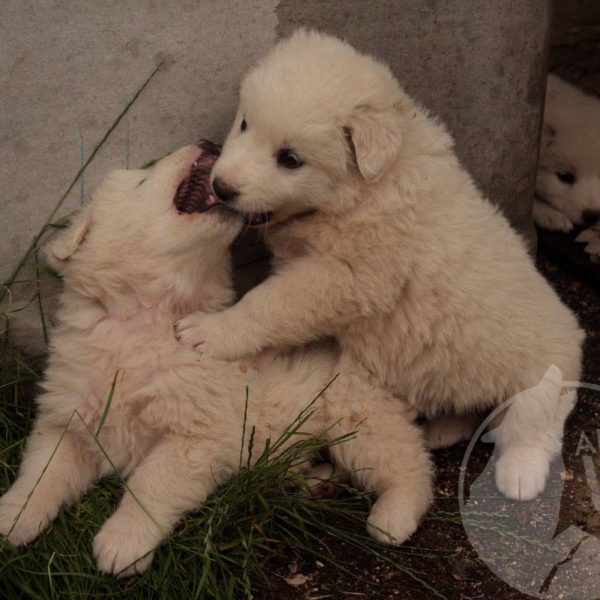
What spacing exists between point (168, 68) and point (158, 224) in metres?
0.70

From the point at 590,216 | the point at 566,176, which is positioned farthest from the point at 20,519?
the point at 566,176

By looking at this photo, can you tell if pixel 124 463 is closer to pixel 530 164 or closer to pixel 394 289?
pixel 394 289

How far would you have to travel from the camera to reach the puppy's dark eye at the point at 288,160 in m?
3.90

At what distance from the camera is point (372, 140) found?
12.7 feet

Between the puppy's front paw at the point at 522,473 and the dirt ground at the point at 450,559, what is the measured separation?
60 millimetres

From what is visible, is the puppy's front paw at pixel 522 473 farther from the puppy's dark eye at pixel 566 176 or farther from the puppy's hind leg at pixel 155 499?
the puppy's dark eye at pixel 566 176

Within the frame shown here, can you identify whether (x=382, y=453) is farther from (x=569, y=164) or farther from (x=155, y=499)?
(x=569, y=164)

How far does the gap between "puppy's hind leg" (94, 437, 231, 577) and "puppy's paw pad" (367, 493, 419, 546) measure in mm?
597

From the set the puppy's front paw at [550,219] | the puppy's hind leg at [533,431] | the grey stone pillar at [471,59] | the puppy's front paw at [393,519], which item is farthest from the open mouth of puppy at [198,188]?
the puppy's front paw at [550,219]

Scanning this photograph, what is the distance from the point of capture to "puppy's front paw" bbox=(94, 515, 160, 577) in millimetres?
3572

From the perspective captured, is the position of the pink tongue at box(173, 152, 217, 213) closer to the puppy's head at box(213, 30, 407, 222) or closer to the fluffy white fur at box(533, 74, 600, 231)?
the puppy's head at box(213, 30, 407, 222)

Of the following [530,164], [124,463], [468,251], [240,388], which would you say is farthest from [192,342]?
[530,164]

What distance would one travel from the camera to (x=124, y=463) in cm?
397

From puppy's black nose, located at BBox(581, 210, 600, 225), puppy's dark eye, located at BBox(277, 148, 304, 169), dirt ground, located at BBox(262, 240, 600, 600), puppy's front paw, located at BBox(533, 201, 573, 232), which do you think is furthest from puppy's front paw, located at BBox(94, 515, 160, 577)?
puppy's black nose, located at BBox(581, 210, 600, 225)
